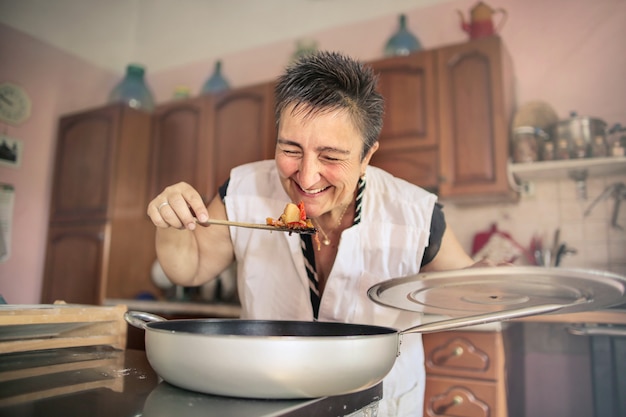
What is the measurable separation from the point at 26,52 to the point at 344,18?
1.89 m

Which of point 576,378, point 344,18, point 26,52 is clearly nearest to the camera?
point 576,378

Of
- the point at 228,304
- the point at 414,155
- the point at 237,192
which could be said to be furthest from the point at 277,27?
the point at 237,192

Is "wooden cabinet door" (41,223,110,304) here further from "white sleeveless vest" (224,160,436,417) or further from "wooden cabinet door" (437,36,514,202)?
"white sleeveless vest" (224,160,436,417)

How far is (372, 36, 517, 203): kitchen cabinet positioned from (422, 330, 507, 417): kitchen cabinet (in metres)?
0.65

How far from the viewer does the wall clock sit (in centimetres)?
284

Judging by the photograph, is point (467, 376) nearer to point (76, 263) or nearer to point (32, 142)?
point (76, 263)

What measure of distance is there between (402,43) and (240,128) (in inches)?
38.4

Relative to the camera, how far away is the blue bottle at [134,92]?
309 centimetres

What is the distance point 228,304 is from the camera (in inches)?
93.2

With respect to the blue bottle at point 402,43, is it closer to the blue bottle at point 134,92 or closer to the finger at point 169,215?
the blue bottle at point 134,92

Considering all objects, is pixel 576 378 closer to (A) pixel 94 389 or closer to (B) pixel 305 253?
(B) pixel 305 253

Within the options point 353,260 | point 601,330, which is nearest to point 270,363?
point 353,260

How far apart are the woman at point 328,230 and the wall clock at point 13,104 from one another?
2.41m

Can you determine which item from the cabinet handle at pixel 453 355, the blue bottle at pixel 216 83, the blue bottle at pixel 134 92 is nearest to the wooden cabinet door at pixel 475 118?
the cabinet handle at pixel 453 355
